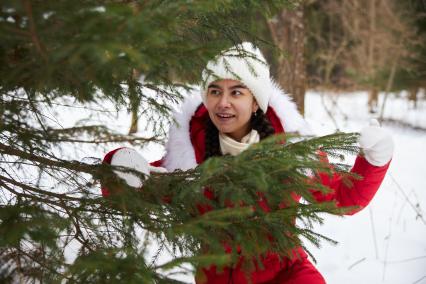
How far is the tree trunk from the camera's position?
5395 mm

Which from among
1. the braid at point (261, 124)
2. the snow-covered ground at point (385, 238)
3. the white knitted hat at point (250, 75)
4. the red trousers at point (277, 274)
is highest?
the white knitted hat at point (250, 75)

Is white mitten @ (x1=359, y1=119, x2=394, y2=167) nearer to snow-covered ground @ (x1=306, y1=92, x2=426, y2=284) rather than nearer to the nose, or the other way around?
the nose

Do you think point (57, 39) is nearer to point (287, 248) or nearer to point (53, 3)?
point (53, 3)

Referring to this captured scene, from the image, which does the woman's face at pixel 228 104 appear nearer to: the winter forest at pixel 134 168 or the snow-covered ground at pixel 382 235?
the winter forest at pixel 134 168

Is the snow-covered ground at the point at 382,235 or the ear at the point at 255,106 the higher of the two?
the ear at the point at 255,106

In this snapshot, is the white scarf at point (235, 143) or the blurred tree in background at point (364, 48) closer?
the white scarf at point (235, 143)

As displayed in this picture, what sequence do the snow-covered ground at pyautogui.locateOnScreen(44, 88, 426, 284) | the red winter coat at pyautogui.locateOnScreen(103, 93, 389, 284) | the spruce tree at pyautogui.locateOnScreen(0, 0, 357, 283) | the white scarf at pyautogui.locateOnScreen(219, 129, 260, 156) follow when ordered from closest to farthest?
the spruce tree at pyautogui.locateOnScreen(0, 0, 357, 283), the red winter coat at pyautogui.locateOnScreen(103, 93, 389, 284), the white scarf at pyautogui.locateOnScreen(219, 129, 260, 156), the snow-covered ground at pyautogui.locateOnScreen(44, 88, 426, 284)

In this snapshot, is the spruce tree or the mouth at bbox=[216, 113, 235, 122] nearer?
the spruce tree

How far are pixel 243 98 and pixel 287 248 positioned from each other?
1071 millimetres

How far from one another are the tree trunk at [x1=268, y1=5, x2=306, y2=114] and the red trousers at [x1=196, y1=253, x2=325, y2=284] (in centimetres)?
326

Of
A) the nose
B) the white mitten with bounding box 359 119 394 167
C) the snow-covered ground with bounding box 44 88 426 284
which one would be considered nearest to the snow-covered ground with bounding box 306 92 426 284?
the snow-covered ground with bounding box 44 88 426 284

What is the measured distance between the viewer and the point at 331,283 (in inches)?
129

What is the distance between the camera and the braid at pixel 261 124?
248cm

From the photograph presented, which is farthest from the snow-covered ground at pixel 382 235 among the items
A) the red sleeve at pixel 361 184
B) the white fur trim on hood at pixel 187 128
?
the red sleeve at pixel 361 184
